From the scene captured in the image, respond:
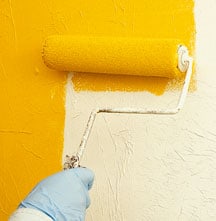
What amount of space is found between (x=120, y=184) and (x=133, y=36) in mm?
232

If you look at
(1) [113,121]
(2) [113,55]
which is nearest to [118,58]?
(2) [113,55]

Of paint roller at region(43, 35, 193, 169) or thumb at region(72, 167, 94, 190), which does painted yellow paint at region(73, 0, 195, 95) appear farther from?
thumb at region(72, 167, 94, 190)

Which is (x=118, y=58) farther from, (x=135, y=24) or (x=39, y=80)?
(x=39, y=80)

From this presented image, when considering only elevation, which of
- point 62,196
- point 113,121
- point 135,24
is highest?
point 135,24

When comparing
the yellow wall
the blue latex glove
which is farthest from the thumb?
the yellow wall

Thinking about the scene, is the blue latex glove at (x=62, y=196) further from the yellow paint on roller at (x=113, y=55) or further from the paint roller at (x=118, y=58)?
the yellow paint on roller at (x=113, y=55)

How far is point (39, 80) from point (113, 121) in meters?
0.16

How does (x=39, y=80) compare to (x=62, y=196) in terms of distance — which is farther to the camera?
(x=39, y=80)

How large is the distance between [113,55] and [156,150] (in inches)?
6.3

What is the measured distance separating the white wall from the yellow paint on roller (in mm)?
53

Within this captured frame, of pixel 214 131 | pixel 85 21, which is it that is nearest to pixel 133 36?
pixel 85 21

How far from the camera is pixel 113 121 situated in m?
0.83

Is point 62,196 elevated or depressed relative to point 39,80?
depressed

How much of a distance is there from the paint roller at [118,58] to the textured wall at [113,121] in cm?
4
